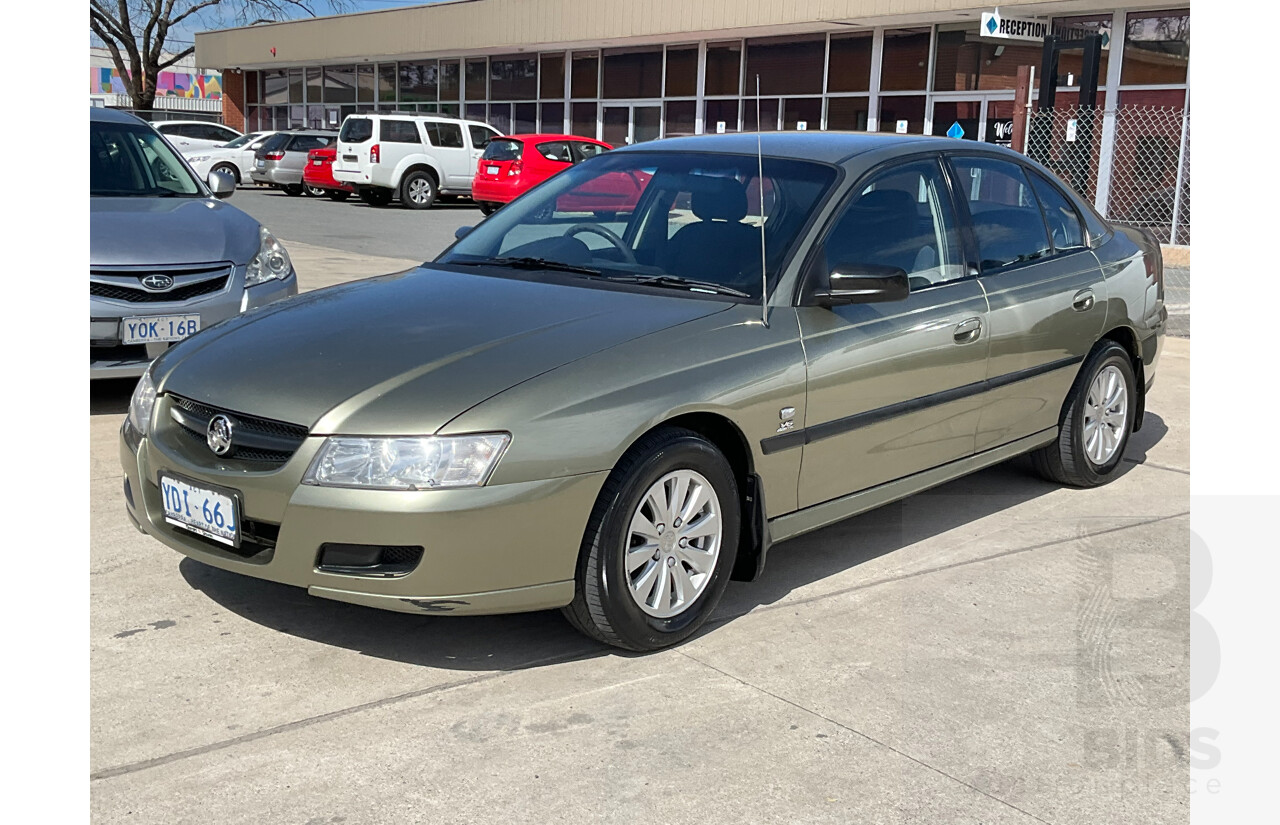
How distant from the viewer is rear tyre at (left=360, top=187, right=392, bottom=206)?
84.3 feet

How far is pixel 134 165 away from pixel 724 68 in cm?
1903

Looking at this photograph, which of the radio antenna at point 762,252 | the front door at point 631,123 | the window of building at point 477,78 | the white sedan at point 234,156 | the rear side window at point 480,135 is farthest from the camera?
the window of building at point 477,78

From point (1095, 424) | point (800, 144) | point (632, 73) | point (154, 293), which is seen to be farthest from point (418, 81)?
point (800, 144)

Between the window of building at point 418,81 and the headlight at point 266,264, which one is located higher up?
the window of building at point 418,81

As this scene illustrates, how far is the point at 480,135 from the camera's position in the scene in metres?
26.3

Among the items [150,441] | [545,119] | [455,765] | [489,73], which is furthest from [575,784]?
[489,73]

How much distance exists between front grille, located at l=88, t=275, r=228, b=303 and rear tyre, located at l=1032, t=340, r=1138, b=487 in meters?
4.28

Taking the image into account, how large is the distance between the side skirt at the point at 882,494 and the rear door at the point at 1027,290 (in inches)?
2.5

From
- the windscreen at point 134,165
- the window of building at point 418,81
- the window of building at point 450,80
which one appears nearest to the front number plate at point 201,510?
the windscreen at point 134,165

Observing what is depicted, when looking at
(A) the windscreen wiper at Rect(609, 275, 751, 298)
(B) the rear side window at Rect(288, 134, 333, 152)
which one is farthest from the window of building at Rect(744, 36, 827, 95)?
(A) the windscreen wiper at Rect(609, 275, 751, 298)

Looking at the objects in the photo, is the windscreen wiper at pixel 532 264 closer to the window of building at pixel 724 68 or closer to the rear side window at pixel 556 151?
the rear side window at pixel 556 151

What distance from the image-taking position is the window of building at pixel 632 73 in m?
27.4
